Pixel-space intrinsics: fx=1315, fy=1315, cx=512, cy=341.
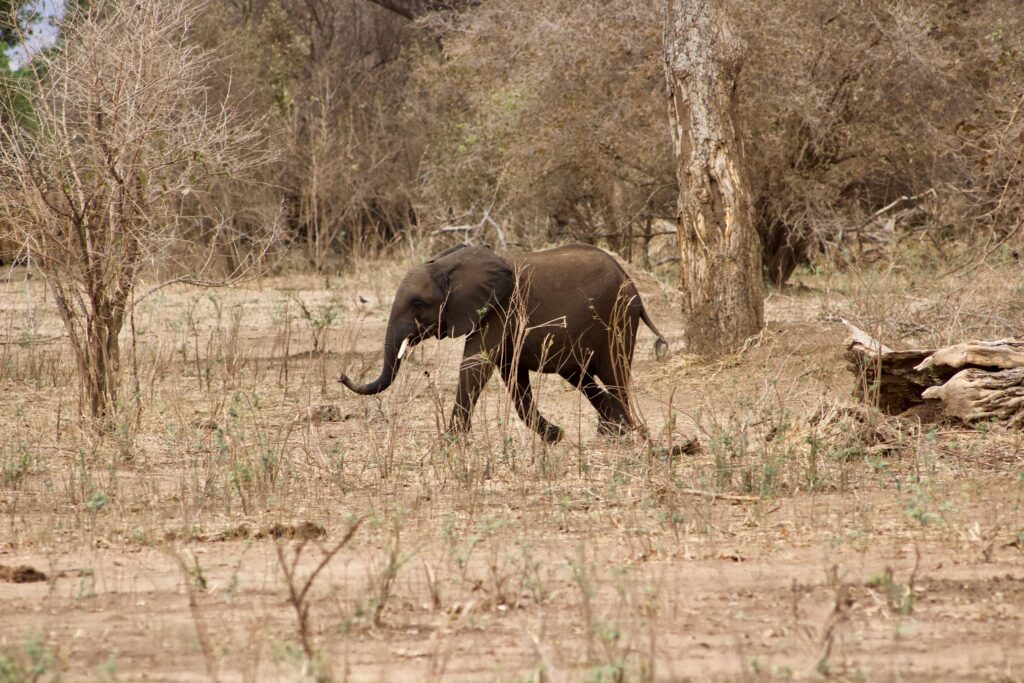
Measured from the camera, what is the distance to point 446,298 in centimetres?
883

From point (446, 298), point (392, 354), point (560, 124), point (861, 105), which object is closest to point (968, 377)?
point (446, 298)

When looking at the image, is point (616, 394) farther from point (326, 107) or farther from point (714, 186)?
point (326, 107)

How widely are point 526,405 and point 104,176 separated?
3.13m

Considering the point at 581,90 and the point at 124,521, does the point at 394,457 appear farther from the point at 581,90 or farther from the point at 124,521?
the point at 581,90

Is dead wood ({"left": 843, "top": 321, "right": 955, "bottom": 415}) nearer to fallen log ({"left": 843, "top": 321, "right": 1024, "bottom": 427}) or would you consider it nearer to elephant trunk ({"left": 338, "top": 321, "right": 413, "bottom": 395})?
fallen log ({"left": 843, "top": 321, "right": 1024, "bottom": 427})

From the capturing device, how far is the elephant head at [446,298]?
880cm

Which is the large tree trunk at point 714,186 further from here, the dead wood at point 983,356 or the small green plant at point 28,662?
the small green plant at point 28,662

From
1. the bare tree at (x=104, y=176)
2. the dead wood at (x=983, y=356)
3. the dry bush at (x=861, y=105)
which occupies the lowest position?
the dead wood at (x=983, y=356)

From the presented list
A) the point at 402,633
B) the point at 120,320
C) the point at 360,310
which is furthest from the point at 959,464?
the point at 360,310

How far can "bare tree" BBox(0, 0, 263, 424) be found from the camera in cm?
819

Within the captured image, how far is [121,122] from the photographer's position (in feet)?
27.3

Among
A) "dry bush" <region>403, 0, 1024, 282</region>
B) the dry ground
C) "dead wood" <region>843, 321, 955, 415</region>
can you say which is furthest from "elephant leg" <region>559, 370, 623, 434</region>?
"dry bush" <region>403, 0, 1024, 282</region>

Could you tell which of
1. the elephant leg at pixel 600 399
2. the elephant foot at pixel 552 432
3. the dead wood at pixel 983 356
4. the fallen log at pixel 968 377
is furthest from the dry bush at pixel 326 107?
the dead wood at pixel 983 356

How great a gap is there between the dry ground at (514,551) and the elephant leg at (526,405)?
6.2 inches
